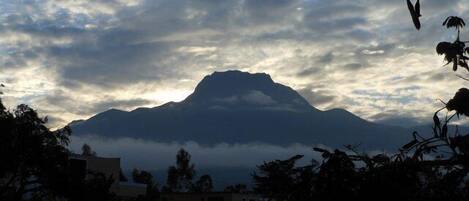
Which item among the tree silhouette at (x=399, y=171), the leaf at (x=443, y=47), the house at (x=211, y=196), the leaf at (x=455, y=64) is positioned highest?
the house at (x=211, y=196)

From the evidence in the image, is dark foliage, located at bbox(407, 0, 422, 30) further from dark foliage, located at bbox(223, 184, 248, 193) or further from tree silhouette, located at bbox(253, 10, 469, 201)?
dark foliage, located at bbox(223, 184, 248, 193)

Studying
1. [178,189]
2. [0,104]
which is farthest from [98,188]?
[178,189]

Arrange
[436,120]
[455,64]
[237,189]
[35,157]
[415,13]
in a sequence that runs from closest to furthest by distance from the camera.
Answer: [415,13] → [436,120] → [455,64] → [35,157] → [237,189]

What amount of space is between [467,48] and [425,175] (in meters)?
1.32

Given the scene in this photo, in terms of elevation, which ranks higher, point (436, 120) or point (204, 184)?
point (204, 184)

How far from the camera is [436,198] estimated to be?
6145 millimetres

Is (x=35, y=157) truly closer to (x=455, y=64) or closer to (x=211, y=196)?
(x=455, y=64)

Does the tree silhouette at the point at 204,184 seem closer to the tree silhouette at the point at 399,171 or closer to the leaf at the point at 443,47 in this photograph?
the tree silhouette at the point at 399,171

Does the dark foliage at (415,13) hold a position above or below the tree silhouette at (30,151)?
below

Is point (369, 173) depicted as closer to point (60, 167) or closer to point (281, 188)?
point (281, 188)

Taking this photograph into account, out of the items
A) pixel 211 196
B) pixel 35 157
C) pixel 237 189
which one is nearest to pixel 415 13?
pixel 35 157

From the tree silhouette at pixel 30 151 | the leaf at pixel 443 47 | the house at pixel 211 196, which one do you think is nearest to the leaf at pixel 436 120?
the leaf at pixel 443 47

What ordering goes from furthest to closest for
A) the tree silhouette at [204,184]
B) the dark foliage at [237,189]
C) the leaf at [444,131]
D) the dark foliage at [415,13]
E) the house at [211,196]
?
1. the tree silhouette at [204,184]
2. the dark foliage at [237,189]
3. the house at [211,196]
4. the leaf at [444,131]
5. the dark foliage at [415,13]

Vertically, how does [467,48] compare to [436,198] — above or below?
above
